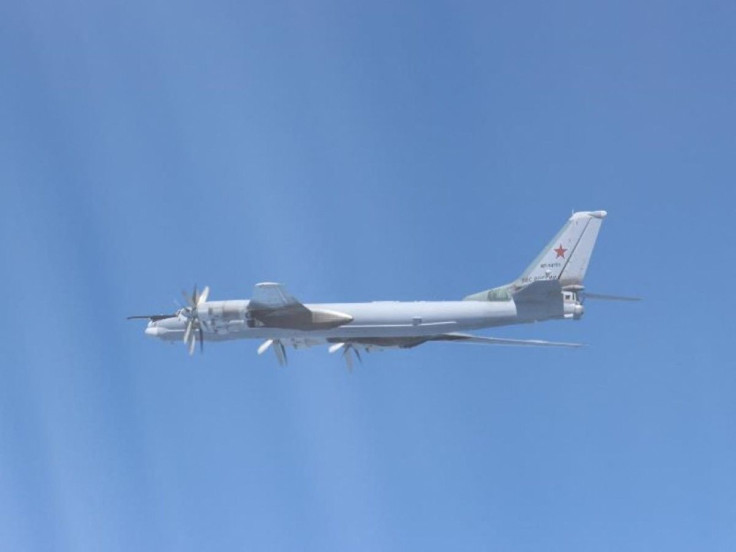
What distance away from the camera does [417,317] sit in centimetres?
4650

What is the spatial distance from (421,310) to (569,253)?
316 inches

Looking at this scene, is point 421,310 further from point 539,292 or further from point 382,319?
point 539,292

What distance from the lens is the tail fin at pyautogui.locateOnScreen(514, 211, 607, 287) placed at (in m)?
46.9

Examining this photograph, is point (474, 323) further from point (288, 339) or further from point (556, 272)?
point (288, 339)

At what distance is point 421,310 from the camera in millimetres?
46562

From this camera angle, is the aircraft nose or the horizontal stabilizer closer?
the horizontal stabilizer

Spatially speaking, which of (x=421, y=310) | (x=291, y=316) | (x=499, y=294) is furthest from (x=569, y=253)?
(x=291, y=316)

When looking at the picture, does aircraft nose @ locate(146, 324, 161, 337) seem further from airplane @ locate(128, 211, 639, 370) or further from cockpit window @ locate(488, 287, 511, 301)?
cockpit window @ locate(488, 287, 511, 301)

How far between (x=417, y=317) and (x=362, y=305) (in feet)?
9.77

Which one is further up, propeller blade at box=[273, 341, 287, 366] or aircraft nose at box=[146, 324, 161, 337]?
aircraft nose at box=[146, 324, 161, 337]

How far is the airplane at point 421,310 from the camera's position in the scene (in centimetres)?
4575

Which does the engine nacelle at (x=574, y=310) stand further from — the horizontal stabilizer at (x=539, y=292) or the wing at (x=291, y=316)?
the wing at (x=291, y=316)

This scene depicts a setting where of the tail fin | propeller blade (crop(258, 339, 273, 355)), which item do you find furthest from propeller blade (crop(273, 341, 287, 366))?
the tail fin

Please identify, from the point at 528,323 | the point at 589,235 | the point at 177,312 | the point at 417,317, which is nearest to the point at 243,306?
the point at 177,312
